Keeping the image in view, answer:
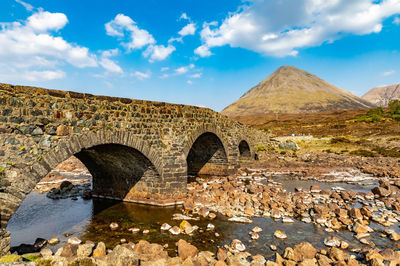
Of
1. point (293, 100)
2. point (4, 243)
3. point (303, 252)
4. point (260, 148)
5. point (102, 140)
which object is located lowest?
point (303, 252)

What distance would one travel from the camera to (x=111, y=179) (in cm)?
1327

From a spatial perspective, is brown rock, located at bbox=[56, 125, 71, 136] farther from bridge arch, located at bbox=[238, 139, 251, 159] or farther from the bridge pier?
bridge arch, located at bbox=[238, 139, 251, 159]

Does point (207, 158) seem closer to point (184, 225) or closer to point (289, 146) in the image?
point (184, 225)

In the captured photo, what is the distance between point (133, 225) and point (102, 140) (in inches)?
144

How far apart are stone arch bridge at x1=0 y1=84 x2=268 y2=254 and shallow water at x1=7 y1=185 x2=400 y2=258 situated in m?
1.44

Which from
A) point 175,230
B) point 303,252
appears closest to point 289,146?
point 175,230

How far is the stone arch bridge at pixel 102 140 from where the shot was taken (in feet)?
21.2

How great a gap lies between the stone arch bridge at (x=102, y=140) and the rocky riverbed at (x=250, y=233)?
1484mm

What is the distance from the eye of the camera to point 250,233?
870 cm

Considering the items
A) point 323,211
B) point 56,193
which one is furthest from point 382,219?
point 56,193

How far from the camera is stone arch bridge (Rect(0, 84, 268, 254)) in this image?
646 cm

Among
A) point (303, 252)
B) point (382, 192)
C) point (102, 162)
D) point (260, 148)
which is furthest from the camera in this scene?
point (260, 148)

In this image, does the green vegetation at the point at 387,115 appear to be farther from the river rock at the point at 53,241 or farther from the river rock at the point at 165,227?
the river rock at the point at 53,241

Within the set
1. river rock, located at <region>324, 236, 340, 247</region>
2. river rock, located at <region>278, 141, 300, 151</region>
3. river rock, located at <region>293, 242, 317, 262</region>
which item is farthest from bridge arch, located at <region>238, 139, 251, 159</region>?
river rock, located at <region>293, 242, 317, 262</region>
